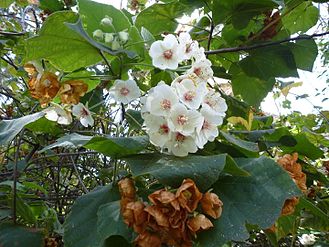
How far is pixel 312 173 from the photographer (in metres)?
1.24

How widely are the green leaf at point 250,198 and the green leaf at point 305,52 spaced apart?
0.60 metres

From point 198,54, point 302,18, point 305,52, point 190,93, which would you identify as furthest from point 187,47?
point 302,18

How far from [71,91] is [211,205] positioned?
0.46 m

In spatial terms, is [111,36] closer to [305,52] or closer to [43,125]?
[43,125]

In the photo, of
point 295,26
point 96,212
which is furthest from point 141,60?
point 295,26

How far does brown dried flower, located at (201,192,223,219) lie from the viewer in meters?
0.69

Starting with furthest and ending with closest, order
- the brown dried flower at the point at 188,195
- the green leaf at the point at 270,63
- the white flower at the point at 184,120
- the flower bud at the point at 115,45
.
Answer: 1. the green leaf at the point at 270,63
2. the flower bud at the point at 115,45
3. the white flower at the point at 184,120
4. the brown dried flower at the point at 188,195

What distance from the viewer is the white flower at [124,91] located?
3.14 feet

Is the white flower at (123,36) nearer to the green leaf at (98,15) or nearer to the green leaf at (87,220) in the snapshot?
the green leaf at (98,15)

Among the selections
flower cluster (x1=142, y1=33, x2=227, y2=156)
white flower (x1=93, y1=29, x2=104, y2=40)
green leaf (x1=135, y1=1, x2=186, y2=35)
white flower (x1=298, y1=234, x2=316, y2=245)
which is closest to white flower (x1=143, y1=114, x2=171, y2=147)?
flower cluster (x1=142, y1=33, x2=227, y2=156)

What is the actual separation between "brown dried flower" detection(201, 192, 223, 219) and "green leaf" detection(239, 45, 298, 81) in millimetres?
669

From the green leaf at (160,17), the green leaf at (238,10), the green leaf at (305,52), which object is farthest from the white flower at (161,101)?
the green leaf at (305,52)

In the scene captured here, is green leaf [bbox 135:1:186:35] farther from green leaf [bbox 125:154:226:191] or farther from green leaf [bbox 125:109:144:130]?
green leaf [bbox 125:154:226:191]

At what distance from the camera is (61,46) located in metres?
0.94
